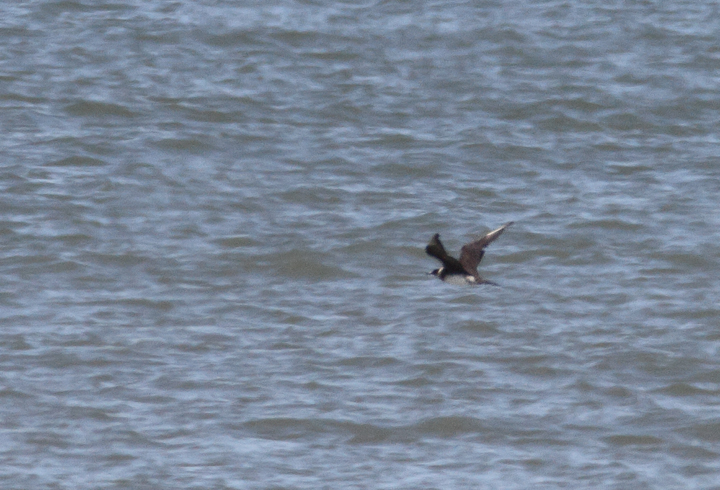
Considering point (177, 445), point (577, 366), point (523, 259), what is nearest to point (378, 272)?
point (523, 259)

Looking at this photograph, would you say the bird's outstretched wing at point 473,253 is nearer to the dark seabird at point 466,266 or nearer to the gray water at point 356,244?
the dark seabird at point 466,266

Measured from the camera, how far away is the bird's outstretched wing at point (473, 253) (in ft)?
26.0

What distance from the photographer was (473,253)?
8.05 meters

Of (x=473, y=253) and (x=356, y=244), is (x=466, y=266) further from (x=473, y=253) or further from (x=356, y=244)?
(x=356, y=244)

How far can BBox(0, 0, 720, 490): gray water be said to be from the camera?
8.17 meters

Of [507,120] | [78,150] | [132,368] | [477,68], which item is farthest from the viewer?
[477,68]

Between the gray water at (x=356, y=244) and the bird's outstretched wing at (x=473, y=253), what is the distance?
1.12 metres

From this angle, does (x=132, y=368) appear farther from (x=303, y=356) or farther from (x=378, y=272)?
(x=378, y=272)

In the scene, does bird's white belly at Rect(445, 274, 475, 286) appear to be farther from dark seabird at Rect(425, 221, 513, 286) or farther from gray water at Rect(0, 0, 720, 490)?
gray water at Rect(0, 0, 720, 490)

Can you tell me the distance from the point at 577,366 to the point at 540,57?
6.81 m

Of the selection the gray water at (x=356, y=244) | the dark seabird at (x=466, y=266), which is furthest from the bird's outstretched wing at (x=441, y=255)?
the gray water at (x=356, y=244)

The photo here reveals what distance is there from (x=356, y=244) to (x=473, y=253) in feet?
10.1

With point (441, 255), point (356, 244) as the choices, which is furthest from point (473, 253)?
point (356, 244)

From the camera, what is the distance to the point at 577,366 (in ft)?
30.0
